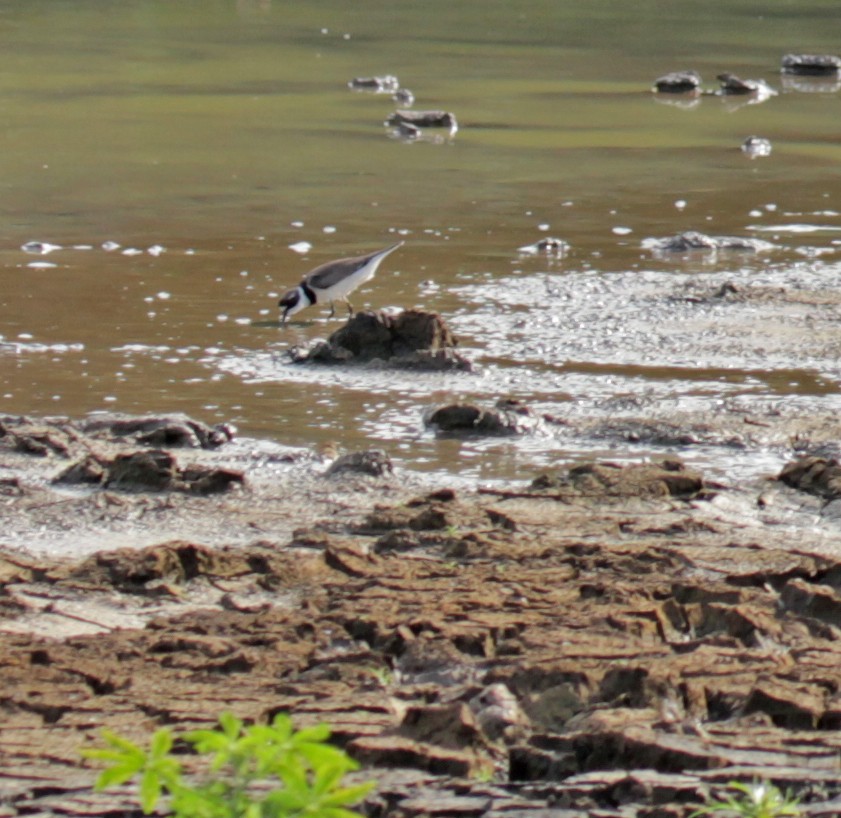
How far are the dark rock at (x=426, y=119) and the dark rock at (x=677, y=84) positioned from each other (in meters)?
3.71

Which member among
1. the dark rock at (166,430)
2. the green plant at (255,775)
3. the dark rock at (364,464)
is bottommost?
the dark rock at (166,430)

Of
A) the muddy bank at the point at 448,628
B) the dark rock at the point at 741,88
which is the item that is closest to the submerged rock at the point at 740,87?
the dark rock at the point at 741,88

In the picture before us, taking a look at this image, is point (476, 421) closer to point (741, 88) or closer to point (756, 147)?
point (756, 147)

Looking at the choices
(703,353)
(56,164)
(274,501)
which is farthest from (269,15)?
(274,501)

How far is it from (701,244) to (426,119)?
5417mm

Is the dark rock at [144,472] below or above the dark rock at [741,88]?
above

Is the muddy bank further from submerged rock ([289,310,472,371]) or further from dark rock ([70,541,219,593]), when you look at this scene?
submerged rock ([289,310,472,371])

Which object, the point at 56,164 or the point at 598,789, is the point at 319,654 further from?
the point at 56,164

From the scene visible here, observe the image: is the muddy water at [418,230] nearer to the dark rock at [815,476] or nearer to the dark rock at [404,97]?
the dark rock at [404,97]

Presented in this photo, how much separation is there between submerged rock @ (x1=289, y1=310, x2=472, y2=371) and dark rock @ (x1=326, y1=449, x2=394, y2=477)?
1592mm

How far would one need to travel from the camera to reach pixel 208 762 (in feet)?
11.5

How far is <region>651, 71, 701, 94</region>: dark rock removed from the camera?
18.7m

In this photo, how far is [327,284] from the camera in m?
8.71

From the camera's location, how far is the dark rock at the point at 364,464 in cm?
630
